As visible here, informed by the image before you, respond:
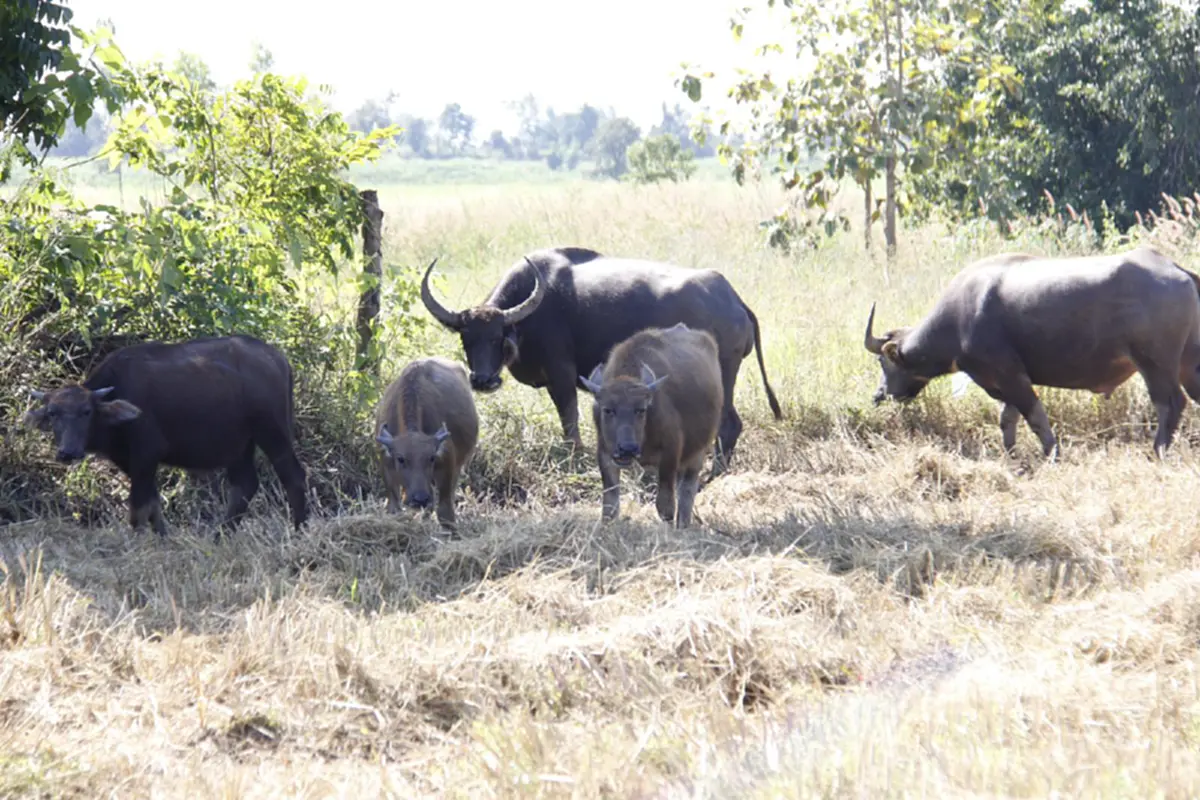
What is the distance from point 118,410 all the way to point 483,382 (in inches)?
110

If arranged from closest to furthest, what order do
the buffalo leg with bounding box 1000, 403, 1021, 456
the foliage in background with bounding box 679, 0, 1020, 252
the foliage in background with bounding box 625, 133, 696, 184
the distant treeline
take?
the buffalo leg with bounding box 1000, 403, 1021, 456 < the foliage in background with bounding box 679, 0, 1020, 252 < the foliage in background with bounding box 625, 133, 696, 184 < the distant treeline

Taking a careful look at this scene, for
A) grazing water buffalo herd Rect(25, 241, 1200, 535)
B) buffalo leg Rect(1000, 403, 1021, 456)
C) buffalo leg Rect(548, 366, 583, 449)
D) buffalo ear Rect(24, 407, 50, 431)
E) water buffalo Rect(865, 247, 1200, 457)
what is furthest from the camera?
buffalo leg Rect(1000, 403, 1021, 456)

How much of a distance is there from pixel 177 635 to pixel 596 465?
4776 millimetres

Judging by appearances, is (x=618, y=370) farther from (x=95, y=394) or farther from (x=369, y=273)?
(x=95, y=394)

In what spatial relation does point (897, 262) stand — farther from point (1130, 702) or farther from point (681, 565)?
point (1130, 702)

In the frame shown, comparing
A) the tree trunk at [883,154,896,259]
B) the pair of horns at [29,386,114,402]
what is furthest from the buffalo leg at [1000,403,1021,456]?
the pair of horns at [29,386,114,402]

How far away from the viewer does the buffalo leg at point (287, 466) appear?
363 inches

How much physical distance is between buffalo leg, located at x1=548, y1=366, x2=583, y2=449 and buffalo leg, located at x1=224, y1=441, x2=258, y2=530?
2.51 metres

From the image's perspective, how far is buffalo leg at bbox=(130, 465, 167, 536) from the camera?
8.86m

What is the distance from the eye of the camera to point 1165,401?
33.9ft

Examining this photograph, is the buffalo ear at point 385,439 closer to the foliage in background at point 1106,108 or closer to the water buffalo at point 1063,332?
the water buffalo at point 1063,332

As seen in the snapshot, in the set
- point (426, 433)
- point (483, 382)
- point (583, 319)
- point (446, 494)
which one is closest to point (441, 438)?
point (426, 433)

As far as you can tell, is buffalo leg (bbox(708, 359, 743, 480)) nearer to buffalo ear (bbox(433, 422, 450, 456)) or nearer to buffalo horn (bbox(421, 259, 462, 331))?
buffalo horn (bbox(421, 259, 462, 331))

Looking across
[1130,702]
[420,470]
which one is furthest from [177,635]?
[1130,702]
